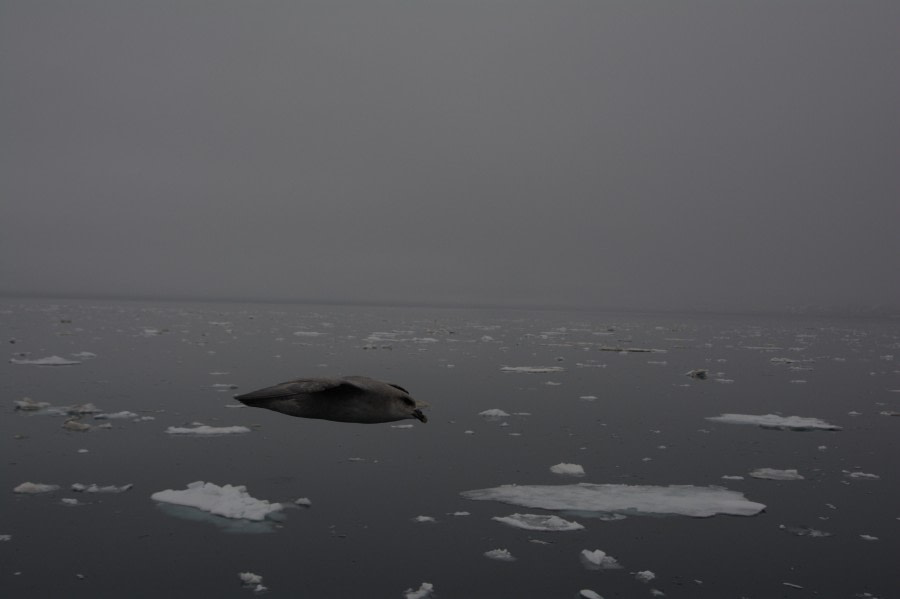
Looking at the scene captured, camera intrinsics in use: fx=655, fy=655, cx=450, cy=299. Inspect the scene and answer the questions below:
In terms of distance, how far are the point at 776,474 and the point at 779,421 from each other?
3.26 metres

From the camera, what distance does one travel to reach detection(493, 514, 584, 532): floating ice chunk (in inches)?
191

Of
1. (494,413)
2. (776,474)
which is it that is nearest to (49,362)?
(494,413)

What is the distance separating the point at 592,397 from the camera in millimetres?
11172

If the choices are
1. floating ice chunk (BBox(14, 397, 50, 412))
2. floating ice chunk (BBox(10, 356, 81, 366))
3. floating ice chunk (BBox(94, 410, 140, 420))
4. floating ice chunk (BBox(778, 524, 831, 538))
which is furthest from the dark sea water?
floating ice chunk (BBox(10, 356, 81, 366))

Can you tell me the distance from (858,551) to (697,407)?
6159 mm

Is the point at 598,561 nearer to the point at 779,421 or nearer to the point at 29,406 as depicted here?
the point at 779,421

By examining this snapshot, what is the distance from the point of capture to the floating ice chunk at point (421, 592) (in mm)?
3797

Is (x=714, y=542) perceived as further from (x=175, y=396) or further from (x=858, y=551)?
(x=175, y=396)

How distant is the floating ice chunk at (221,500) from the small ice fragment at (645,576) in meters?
2.66

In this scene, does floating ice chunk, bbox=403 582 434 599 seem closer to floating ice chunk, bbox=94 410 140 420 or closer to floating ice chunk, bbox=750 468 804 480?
floating ice chunk, bbox=750 468 804 480

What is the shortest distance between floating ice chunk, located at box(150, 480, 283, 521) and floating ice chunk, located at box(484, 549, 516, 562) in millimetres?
1719

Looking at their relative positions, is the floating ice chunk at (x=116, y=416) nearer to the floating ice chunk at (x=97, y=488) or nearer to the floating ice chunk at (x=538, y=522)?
the floating ice chunk at (x=97, y=488)

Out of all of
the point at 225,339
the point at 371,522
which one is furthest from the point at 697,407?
the point at 225,339

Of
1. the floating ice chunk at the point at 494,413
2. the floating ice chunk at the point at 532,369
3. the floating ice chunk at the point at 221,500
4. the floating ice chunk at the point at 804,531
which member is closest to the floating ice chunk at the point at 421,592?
the floating ice chunk at the point at 221,500
